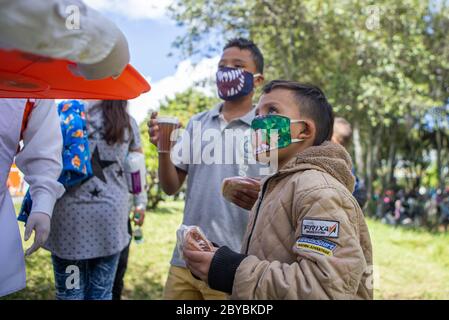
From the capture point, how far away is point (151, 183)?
46.2 feet

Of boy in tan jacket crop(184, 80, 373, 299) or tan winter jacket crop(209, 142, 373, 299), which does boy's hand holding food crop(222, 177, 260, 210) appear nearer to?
boy in tan jacket crop(184, 80, 373, 299)

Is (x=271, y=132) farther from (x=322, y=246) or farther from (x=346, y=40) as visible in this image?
(x=346, y=40)

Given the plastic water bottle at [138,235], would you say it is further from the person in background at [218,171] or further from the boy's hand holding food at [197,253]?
the boy's hand holding food at [197,253]

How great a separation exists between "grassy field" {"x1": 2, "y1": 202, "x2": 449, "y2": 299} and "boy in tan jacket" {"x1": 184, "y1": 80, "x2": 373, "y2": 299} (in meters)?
3.53

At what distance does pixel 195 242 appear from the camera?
5.24ft

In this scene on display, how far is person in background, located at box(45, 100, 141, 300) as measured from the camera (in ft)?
9.14

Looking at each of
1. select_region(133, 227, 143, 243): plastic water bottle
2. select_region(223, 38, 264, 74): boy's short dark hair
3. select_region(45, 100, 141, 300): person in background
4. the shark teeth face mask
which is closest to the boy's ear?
the shark teeth face mask

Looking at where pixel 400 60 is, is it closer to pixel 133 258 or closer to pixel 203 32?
pixel 203 32

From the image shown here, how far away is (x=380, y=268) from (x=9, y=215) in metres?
6.70

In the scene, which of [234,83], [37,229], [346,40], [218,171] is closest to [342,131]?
[234,83]

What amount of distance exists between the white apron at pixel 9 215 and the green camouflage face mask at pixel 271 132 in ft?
3.18

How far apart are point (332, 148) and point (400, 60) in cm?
1217

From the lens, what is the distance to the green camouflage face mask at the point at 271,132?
1.79 m
